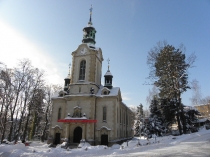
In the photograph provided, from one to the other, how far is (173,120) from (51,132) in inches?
815

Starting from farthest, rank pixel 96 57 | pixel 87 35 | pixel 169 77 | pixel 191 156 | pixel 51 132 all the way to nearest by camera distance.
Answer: pixel 87 35 < pixel 96 57 < pixel 51 132 < pixel 169 77 < pixel 191 156

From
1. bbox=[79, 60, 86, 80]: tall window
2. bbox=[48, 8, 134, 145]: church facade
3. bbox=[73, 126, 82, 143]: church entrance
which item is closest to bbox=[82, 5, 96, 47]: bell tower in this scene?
bbox=[48, 8, 134, 145]: church facade

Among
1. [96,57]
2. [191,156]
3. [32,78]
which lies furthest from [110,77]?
[191,156]

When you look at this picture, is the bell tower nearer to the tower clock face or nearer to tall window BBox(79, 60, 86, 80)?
the tower clock face

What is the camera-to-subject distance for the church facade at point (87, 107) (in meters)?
26.6

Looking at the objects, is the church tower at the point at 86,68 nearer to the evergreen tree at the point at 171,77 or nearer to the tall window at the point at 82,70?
the tall window at the point at 82,70

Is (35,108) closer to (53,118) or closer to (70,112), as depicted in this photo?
(53,118)

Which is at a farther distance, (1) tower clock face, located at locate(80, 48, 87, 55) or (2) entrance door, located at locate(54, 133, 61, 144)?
(1) tower clock face, located at locate(80, 48, 87, 55)

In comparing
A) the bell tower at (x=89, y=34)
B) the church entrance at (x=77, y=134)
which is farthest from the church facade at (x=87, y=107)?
the bell tower at (x=89, y=34)

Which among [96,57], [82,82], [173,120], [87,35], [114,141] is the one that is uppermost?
[87,35]

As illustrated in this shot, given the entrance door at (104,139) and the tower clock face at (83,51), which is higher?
the tower clock face at (83,51)

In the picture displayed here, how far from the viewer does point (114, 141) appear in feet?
85.0

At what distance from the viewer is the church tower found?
29625 mm

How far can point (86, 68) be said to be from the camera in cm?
3095
